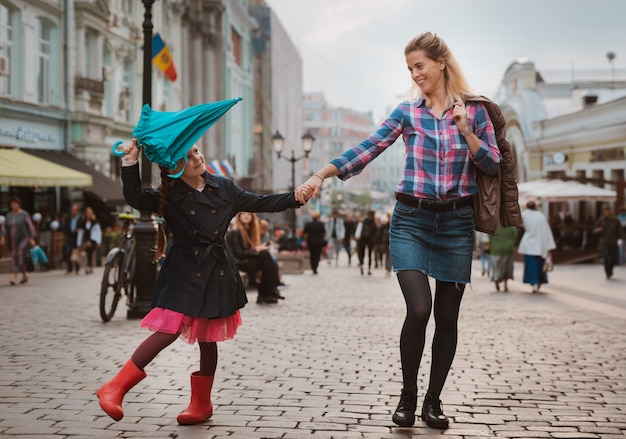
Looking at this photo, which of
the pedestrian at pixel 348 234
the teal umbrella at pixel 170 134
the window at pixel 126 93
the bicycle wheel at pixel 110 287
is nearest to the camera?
the teal umbrella at pixel 170 134

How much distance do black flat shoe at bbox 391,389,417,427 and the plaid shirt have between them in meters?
1.02

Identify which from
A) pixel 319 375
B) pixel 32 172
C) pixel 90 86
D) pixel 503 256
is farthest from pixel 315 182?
pixel 90 86

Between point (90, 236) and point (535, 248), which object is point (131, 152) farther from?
point (90, 236)

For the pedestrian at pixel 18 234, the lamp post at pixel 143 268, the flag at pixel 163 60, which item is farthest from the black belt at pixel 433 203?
the flag at pixel 163 60

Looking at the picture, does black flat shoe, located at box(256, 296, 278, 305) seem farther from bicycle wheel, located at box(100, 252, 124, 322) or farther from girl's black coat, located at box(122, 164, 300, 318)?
girl's black coat, located at box(122, 164, 300, 318)

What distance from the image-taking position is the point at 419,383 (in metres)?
6.38

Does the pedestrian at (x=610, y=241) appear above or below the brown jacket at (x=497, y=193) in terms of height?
below

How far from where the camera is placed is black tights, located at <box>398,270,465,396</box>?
480cm

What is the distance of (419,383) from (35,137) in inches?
795

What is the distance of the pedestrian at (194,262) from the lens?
484 cm

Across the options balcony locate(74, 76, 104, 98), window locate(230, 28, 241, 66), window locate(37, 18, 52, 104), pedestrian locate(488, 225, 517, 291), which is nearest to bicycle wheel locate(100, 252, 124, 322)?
pedestrian locate(488, 225, 517, 291)

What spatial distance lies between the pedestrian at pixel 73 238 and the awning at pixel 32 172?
3.56 feet

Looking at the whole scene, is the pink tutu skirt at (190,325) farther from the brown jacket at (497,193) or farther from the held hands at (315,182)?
the brown jacket at (497,193)

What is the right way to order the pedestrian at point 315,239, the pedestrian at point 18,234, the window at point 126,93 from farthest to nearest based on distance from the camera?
the window at point 126,93, the pedestrian at point 315,239, the pedestrian at point 18,234
